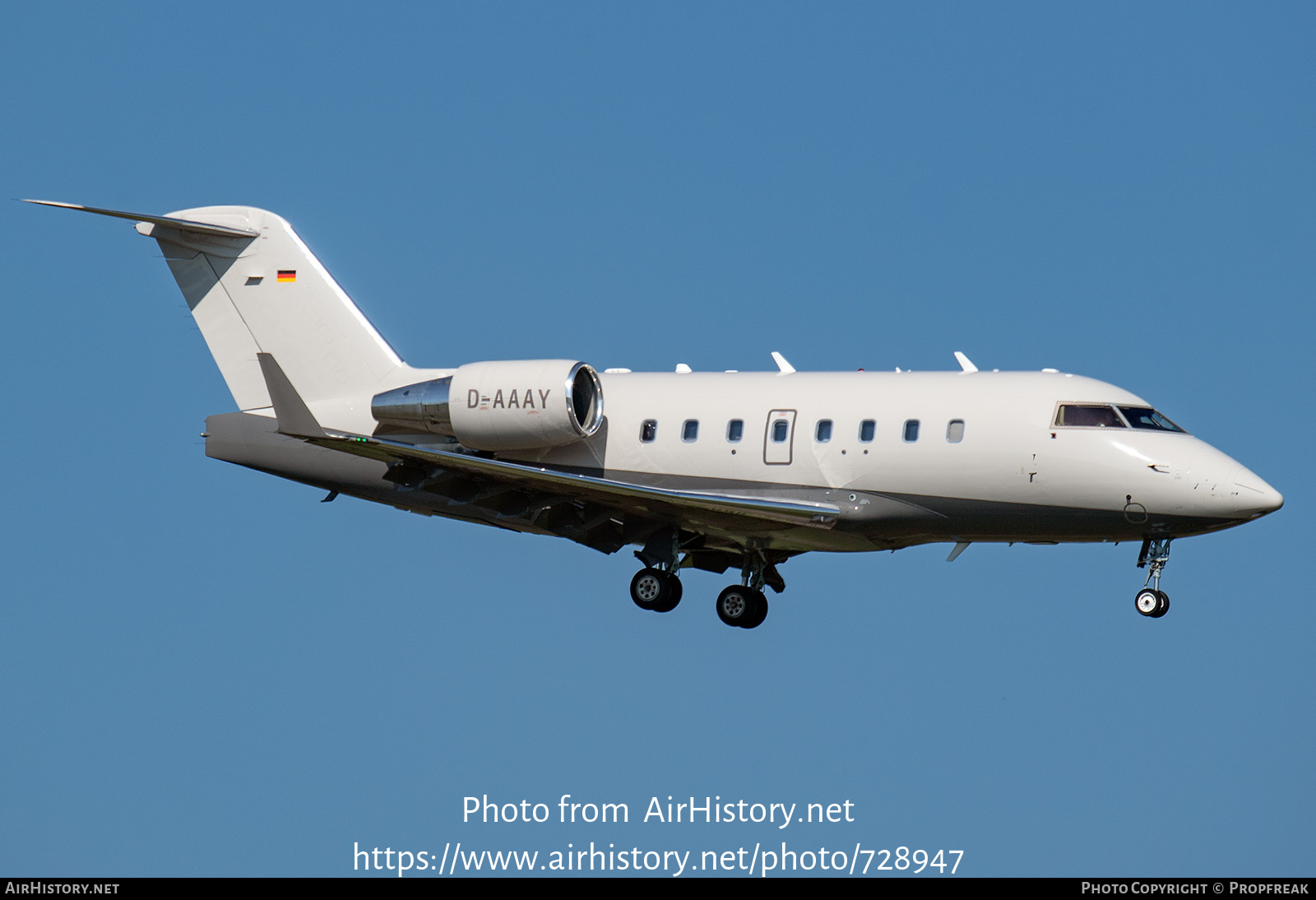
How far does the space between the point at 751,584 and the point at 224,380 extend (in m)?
9.65

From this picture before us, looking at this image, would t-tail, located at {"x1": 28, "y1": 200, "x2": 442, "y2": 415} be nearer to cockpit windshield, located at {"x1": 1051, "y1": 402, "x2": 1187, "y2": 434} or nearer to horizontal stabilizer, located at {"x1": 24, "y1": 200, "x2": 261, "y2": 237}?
horizontal stabilizer, located at {"x1": 24, "y1": 200, "x2": 261, "y2": 237}

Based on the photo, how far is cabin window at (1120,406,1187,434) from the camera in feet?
85.4

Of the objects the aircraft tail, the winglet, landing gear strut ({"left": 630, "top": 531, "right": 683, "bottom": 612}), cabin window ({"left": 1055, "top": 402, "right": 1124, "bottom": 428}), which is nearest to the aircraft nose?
cabin window ({"left": 1055, "top": 402, "right": 1124, "bottom": 428})

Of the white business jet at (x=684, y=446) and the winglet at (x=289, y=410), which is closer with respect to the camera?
the winglet at (x=289, y=410)

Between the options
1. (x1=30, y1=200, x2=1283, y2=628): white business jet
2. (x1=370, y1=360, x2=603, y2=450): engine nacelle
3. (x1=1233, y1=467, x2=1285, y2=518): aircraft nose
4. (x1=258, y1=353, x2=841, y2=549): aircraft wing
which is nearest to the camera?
(x1=1233, y1=467, x2=1285, y2=518): aircraft nose

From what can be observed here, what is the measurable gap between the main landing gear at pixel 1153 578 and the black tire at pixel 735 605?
20.7 ft

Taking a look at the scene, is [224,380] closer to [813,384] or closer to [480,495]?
[480,495]

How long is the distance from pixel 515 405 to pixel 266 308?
5.74 metres

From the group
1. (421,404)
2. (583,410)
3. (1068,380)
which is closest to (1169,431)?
(1068,380)

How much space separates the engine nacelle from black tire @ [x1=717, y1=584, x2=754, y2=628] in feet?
11.6

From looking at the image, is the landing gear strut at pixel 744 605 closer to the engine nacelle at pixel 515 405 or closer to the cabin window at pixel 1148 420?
the engine nacelle at pixel 515 405

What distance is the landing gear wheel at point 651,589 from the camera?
28.3m

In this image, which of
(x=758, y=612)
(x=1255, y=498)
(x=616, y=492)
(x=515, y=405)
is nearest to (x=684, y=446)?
(x=616, y=492)

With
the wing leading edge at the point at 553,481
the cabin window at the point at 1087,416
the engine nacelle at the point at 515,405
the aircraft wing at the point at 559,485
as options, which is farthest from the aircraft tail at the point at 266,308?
the cabin window at the point at 1087,416
